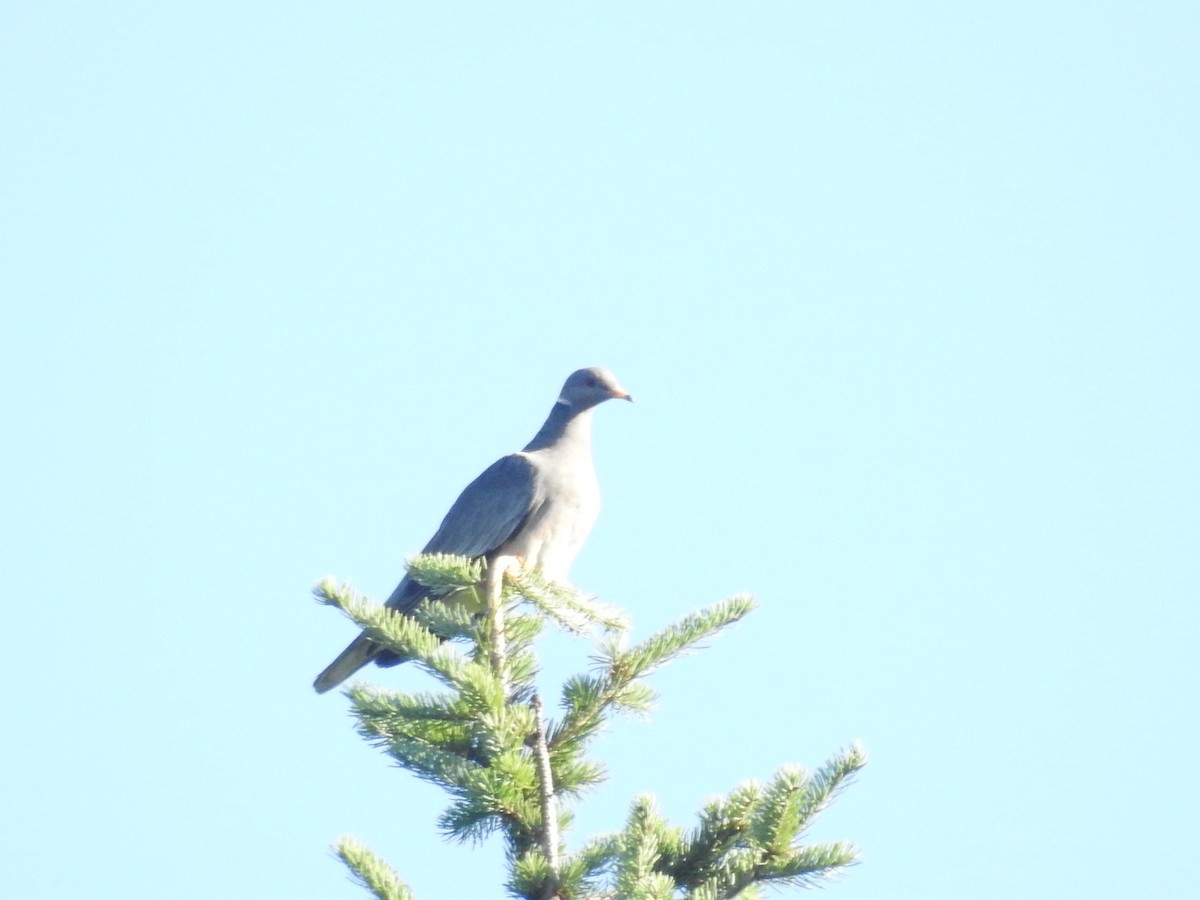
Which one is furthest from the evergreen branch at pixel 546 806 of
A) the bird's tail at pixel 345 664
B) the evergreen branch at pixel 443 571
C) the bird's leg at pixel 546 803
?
the bird's tail at pixel 345 664

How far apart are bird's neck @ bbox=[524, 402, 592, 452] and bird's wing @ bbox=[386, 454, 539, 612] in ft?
1.17

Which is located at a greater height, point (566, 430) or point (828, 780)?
point (566, 430)

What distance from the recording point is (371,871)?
11.3 feet

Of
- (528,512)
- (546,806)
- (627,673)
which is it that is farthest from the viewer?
(528,512)

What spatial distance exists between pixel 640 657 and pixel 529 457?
3.98 m

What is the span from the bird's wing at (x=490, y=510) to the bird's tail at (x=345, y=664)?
33.9 inches

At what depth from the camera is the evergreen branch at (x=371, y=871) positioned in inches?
134

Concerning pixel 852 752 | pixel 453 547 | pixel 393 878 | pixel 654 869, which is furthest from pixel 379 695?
pixel 453 547

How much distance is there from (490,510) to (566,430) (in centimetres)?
82

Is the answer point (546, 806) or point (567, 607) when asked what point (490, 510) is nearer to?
point (567, 607)

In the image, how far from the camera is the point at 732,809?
3693 mm

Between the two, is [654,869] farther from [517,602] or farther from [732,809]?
[517,602]

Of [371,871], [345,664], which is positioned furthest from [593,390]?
[371,871]

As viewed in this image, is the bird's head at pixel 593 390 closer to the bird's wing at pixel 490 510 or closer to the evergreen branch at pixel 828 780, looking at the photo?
the bird's wing at pixel 490 510
